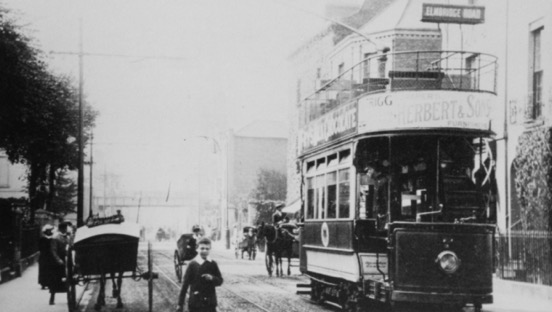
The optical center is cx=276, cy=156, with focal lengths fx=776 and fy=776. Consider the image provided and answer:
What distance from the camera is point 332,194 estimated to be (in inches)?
538

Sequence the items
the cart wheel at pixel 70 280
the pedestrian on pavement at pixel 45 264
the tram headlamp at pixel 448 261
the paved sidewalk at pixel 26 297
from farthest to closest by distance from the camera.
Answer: the pedestrian on pavement at pixel 45 264, the paved sidewalk at pixel 26 297, the cart wheel at pixel 70 280, the tram headlamp at pixel 448 261

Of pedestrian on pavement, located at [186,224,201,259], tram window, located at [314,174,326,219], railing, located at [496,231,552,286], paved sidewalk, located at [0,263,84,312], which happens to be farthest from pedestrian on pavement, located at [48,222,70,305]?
railing, located at [496,231,552,286]

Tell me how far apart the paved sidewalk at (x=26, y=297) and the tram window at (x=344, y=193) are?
5.67 m

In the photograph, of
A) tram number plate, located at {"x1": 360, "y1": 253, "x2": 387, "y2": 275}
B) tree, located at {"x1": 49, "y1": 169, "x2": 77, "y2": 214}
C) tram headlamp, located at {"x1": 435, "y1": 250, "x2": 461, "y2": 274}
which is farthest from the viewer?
tree, located at {"x1": 49, "y1": 169, "x2": 77, "y2": 214}

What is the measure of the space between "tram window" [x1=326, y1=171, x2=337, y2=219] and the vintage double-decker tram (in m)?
0.29

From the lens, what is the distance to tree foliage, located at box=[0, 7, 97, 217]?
17794 mm

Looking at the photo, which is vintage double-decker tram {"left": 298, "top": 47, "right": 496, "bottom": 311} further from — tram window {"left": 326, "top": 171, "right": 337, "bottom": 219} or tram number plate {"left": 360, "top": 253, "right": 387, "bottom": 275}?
tram window {"left": 326, "top": 171, "right": 337, "bottom": 219}

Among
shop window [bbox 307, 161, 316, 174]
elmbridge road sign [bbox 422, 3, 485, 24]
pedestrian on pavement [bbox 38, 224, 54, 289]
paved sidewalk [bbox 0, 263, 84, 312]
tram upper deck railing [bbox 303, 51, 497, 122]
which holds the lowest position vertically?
paved sidewalk [bbox 0, 263, 84, 312]

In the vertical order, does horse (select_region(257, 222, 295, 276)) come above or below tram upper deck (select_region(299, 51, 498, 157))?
below

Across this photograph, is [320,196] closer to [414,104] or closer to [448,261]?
[414,104]

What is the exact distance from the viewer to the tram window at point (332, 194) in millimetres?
13492

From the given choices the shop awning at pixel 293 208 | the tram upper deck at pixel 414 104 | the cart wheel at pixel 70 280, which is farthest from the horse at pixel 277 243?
the shop awning at pixel 293 208

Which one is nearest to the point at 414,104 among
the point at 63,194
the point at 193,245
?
the point at 193,245

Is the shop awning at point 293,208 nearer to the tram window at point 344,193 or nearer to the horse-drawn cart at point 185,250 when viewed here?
the horse-drawn cart at point 185,250
